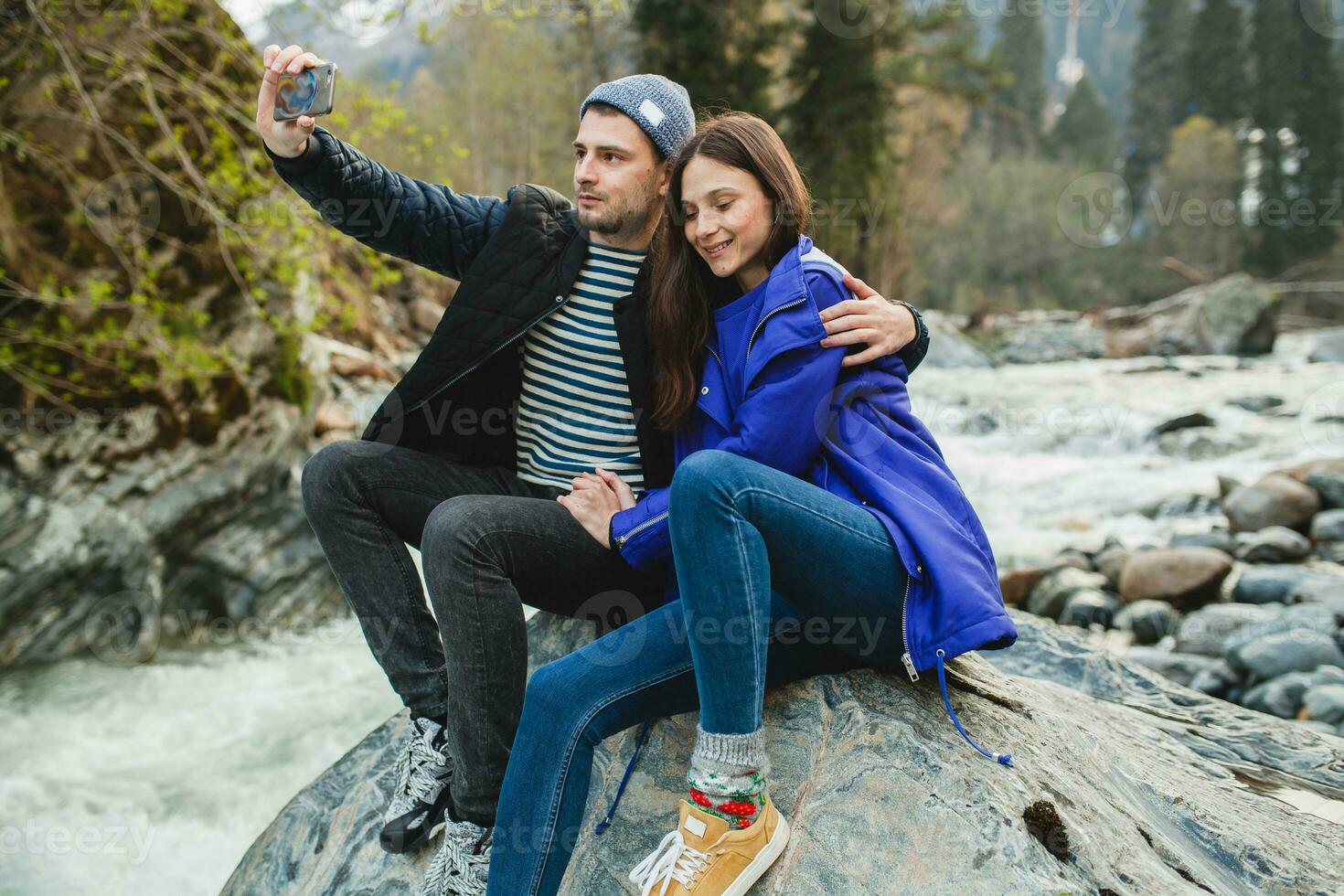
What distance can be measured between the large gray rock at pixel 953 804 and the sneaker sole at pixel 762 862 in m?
0.04

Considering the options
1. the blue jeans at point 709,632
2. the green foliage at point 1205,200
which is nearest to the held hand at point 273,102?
the blue jeans at point 709,632

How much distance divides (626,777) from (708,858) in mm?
523

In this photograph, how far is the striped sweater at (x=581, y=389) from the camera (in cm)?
262

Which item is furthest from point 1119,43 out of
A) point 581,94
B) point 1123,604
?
point 1123,604

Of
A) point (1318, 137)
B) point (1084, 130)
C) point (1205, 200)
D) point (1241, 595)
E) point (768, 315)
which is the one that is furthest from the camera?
point (1084, 130)

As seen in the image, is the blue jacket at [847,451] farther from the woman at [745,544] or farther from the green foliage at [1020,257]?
the green foliage at [1020,257]

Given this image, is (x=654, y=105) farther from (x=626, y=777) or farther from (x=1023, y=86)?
(x=1023, y=86)

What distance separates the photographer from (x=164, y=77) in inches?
197

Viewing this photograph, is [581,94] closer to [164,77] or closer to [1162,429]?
[1162,429]

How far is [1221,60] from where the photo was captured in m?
34.8

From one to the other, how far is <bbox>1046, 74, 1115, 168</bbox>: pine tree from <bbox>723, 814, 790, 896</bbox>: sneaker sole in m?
49.6

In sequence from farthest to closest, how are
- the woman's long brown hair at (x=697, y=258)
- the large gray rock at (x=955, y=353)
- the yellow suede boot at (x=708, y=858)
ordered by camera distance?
1. the large gray rock at (x=955, y=353)
2. the woman's long brown hair at (x=697, y=258)
3. the yellow suede boot at (x=708, y=858)

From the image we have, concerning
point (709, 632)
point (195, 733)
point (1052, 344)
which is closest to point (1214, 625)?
point (709, 632)

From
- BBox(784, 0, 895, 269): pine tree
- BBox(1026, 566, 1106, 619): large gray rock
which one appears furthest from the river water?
BBox(784, 0, 895, 269): pine tree
